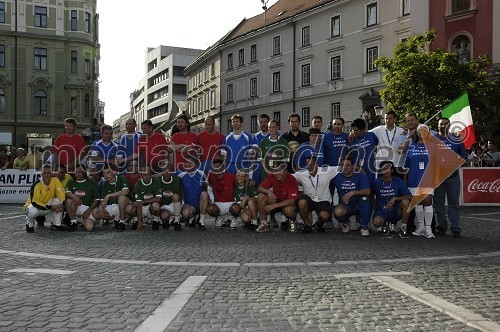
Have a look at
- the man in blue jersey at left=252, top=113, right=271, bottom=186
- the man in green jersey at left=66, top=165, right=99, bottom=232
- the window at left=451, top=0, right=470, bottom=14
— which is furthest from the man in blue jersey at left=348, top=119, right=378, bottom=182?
the window at left=451, top=0, right=470, bottom=14

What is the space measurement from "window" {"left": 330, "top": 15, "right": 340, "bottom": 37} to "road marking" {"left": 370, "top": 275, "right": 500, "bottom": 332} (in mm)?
38888

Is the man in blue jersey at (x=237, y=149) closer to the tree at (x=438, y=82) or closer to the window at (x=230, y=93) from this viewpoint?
the tree at (x=438, y=82)

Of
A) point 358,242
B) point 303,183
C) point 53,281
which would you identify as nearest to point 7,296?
point 53,281

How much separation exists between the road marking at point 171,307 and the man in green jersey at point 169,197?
4902mm

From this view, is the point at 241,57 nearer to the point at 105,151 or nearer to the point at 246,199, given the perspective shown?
the point at 105,151

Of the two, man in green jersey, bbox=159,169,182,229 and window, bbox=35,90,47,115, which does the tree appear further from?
window, bbox=35,90,47,115

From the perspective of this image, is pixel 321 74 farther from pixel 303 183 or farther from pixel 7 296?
pixel 7 296

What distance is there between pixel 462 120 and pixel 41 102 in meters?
48.1

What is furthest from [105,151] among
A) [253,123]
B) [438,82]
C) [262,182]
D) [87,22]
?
[87,22]

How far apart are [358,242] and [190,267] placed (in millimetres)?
3479

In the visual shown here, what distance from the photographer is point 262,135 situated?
11797mm

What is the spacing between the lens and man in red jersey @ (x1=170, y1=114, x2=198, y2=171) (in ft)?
37.7

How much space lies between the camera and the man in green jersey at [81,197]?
11094mm

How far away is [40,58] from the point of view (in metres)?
54.0
